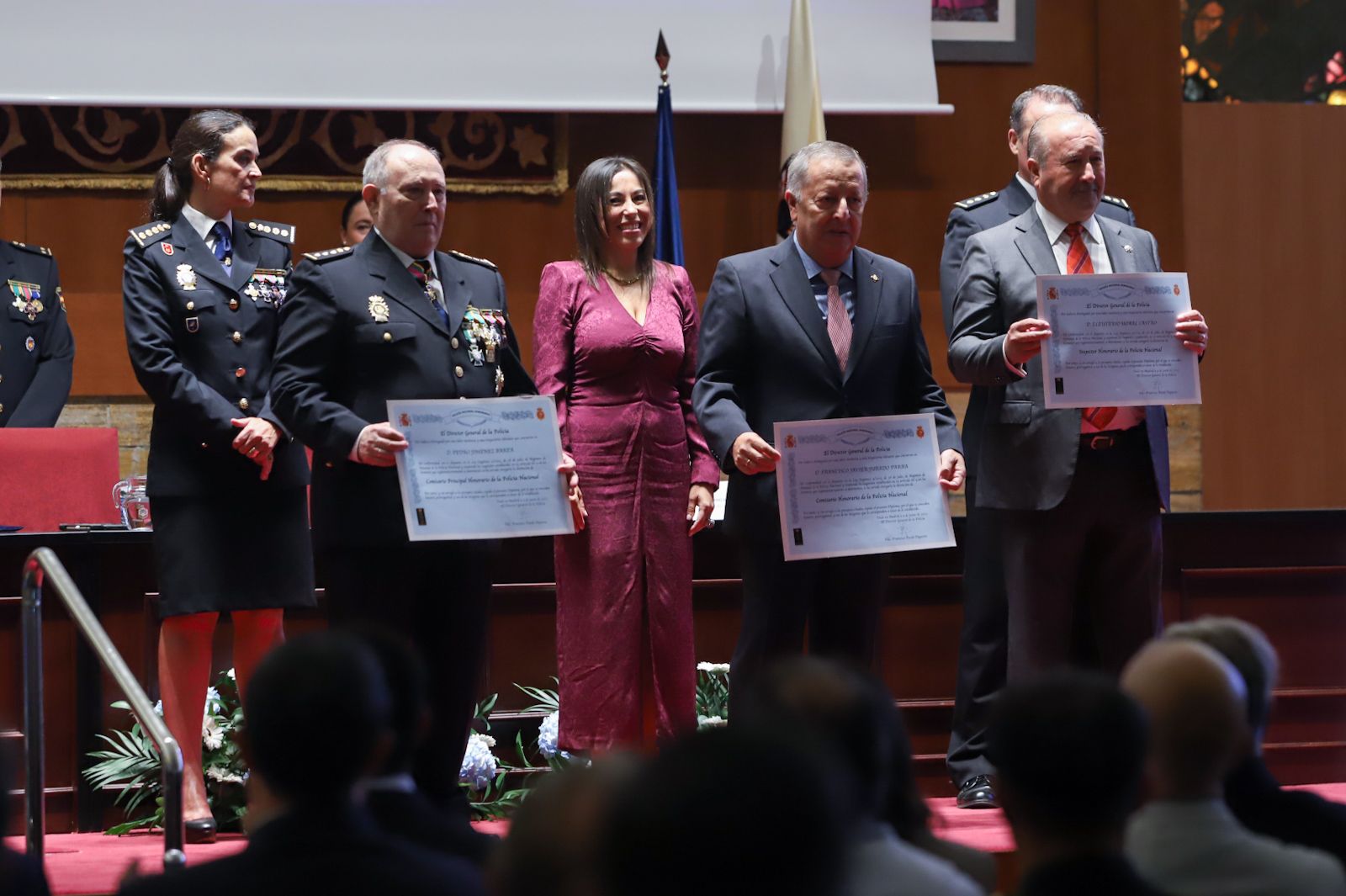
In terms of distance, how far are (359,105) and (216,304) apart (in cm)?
277

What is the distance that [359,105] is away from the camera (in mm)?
6152

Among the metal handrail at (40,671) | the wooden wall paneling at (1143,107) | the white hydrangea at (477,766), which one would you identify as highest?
the wooden wall paneling at (1143,107)

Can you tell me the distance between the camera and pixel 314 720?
5.21ft

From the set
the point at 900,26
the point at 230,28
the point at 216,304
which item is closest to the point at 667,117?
the point at 900,26

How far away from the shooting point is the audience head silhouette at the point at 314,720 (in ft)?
5.15

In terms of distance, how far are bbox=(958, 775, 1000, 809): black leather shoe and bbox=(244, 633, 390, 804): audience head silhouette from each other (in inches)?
92.5

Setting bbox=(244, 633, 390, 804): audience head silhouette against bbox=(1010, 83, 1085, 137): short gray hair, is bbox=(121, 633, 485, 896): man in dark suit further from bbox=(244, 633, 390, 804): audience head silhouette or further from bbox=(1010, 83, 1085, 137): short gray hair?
bbox=(1010, 83, 1085, 137): short gray hair

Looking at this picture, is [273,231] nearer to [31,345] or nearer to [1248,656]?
[31,345]

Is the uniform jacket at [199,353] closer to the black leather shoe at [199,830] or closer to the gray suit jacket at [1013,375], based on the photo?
the black leather shoe at [199,830]

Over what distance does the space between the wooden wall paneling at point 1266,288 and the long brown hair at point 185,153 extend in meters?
4.56

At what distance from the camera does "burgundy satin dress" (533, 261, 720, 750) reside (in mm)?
3699

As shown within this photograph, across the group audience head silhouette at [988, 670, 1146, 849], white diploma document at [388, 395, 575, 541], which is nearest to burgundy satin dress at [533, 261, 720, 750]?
white diploma document at [388, 395, 575, 541]

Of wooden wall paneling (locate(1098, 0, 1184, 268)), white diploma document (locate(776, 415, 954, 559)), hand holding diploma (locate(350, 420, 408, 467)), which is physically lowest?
white diploma document (locate(776, 415, 954, 559))

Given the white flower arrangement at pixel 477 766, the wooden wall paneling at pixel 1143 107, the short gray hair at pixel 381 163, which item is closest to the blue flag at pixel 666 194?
the wooden wall paneling at pixel 1143 107
